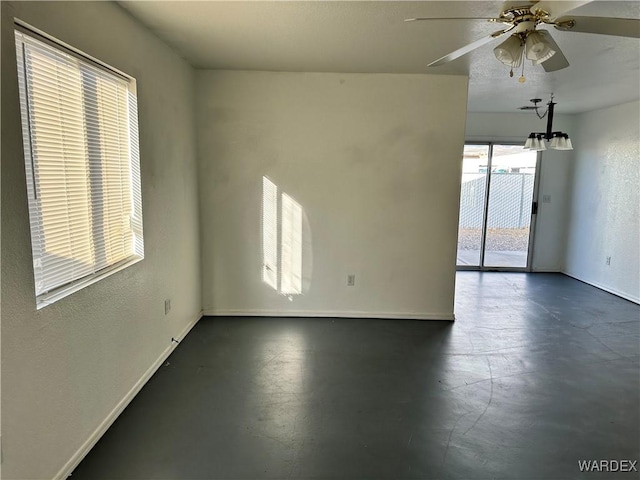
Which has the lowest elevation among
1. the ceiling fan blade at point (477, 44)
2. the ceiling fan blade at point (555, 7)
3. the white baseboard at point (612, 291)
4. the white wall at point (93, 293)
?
the white baseboard at point (612, 291)

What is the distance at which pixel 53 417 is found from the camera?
70.7 inches

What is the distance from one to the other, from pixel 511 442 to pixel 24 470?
2.34m

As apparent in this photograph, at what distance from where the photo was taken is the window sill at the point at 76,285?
1.74m

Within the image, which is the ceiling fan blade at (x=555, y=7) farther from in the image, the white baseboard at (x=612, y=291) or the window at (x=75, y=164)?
the white baseboard at (x=612, y=291)

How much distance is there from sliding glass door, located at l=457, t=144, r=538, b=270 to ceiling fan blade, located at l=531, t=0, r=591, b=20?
486 centimetres

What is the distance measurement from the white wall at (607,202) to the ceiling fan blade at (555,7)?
4.28 m

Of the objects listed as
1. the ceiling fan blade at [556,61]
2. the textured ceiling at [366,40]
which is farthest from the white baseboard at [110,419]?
the ceiling fan blade at [556,61]

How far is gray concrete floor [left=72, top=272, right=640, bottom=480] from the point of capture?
2.02 metres

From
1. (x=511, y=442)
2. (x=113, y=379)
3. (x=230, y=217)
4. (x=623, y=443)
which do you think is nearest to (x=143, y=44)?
(x=230, y=217)

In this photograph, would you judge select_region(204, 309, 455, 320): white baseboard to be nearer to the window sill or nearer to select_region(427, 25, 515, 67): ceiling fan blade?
the window sill

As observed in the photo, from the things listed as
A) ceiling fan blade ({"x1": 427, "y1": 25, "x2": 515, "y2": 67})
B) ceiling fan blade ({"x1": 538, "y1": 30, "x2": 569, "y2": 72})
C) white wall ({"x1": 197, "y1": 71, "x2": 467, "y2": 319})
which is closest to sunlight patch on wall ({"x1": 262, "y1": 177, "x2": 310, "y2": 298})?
white wall ({"x1": 197, "y1": 71, "x2": 467, "y2": 319})

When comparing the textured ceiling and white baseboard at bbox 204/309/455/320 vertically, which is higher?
the textured ceiling

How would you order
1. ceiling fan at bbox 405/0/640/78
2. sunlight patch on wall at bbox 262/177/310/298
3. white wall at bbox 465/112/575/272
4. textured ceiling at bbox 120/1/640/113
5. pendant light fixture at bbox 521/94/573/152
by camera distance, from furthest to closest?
white wall at bbox 465/112/575/272 → pendant light fixture at bbox 521/94/573/152 → sunlight patch on wall at bbox 262/177/310/298 → textured ceiling at bbox 120/1/640/113 → ceiling fan at bbox 405/0/640/78

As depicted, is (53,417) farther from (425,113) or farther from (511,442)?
(425,113)
